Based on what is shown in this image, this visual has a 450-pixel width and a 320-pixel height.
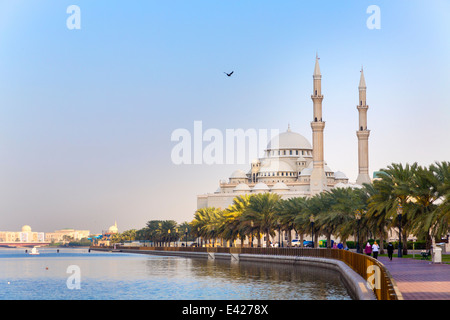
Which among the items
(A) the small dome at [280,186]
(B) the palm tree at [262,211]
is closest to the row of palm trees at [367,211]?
(B) the palm tree at [262,211]

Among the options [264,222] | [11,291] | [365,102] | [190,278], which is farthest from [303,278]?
[365,102]

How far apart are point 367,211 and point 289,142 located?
87343 mm

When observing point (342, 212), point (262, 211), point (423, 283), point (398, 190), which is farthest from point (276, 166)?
point (423, 283)

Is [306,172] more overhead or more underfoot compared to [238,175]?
more underfoot

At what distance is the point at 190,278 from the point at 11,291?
33.8 feet

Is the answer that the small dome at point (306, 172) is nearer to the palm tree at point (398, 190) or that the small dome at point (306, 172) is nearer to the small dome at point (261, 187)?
the small dome at point (261, 187)

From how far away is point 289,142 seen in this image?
134125 millimetres

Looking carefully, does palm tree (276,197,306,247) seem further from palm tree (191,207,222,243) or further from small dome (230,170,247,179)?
small dome (230,170,247,179)

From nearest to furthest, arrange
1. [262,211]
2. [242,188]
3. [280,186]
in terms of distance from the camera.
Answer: [262,211] < [280,186] < [242,188]

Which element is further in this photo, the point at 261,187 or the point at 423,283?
the point at 261,187

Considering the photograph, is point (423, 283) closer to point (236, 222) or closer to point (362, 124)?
point (236, 222)

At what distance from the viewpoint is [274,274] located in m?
41.2

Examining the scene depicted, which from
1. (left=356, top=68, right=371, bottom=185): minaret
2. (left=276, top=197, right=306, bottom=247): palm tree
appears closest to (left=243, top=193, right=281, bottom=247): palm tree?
(left=276, top=197, right=306, bottom=247): palm tree

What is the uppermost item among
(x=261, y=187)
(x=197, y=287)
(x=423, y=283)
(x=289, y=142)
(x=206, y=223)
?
(x=289, y=142)
